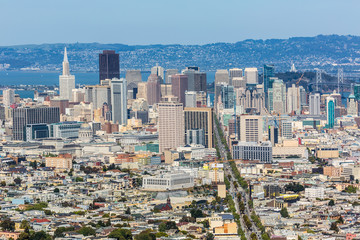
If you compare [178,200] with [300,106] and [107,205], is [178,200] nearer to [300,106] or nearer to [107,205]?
[107,205]

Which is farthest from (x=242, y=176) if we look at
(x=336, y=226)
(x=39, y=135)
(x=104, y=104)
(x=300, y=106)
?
(x=300, y=106)

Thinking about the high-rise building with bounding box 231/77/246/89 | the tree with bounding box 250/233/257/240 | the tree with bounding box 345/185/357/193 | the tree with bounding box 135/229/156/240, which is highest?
the high-rise building with bounding box 231/77/246/89

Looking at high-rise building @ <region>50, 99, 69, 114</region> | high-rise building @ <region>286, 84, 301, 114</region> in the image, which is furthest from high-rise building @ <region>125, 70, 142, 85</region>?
high-rise building @ <region>50, 99, 69, 114</region>

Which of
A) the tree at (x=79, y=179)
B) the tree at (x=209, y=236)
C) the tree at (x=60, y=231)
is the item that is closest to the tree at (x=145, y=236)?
the tree at (x=209, y=236)

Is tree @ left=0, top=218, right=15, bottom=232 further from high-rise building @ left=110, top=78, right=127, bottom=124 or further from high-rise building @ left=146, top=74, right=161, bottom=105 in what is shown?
high-rise building @ left=146, top=74, right=161, bottom=105

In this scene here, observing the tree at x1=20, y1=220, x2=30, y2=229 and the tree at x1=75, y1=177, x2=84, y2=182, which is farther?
the tree at x1=75, y1=177, x2=84, y2=182

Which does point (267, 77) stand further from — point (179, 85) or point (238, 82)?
point (179, 85)

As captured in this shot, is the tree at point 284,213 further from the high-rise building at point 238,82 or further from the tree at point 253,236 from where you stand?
the high-rise building at point 238,82
